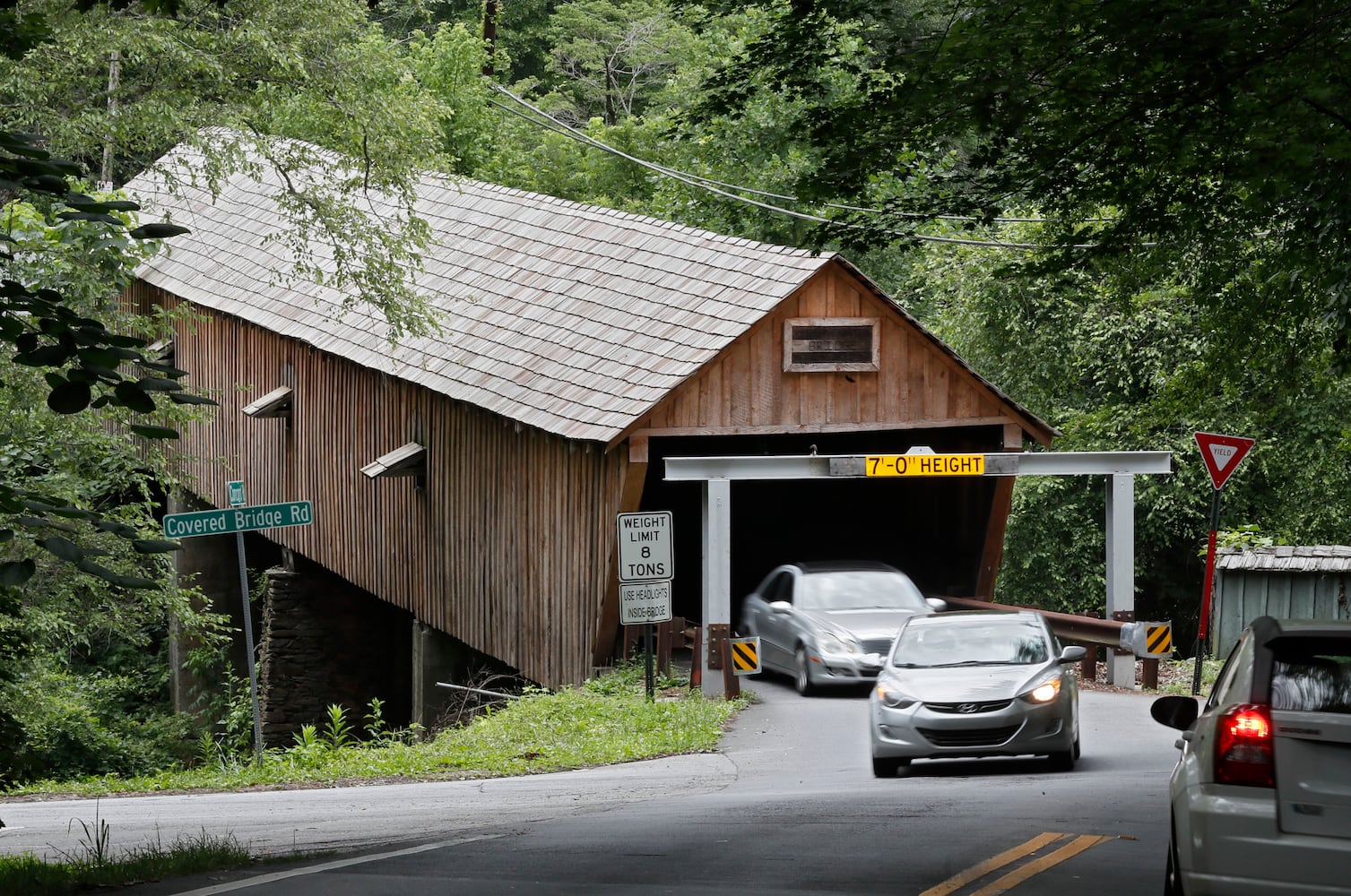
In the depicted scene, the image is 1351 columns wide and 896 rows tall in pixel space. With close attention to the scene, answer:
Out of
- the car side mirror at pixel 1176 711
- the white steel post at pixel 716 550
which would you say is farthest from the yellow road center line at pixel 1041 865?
the white steel post at pixel 716 550

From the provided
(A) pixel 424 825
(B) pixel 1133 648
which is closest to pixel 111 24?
(A) pixel 424 825

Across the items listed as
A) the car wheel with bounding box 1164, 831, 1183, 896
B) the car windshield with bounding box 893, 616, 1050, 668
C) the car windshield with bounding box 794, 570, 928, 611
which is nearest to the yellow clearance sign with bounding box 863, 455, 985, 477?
the car windshield with bounding box 794, 570, 928, 611

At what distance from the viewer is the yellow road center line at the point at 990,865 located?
24.7ft

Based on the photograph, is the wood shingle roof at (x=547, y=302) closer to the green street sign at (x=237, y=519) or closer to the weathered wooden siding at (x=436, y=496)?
the weathered wooden siding at (x=436, y=496)

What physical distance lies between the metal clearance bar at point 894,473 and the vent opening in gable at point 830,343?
1.65 m

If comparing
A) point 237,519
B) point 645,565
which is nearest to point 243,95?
point 237,519

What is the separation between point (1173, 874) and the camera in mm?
6562

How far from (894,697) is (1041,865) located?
15.4ft

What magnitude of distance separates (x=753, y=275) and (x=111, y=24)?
8428 millimetres

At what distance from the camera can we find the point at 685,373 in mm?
18906

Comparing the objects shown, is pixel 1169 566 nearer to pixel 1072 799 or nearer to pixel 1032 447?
pixel 1032 447

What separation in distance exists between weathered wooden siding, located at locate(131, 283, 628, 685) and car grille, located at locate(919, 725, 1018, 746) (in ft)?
21.7

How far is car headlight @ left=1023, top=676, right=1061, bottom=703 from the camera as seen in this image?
41.7 ft

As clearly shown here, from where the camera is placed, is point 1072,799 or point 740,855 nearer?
point 740,855
